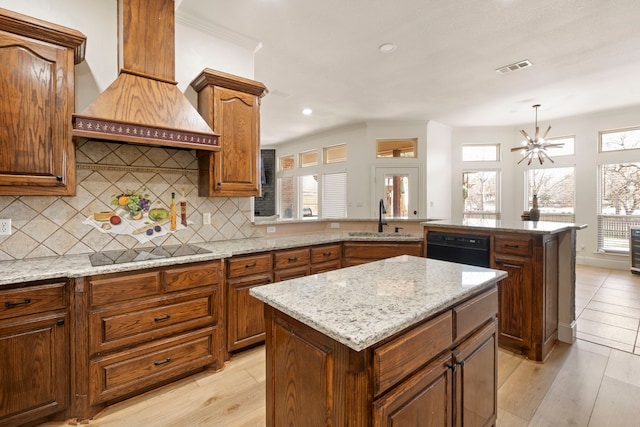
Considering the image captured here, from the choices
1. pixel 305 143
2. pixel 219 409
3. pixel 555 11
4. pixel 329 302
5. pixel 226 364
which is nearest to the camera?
pixel 329 302

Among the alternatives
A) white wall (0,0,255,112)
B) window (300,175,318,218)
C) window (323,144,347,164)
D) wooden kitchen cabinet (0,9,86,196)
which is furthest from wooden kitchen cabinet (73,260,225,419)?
window (300,175,318,218)

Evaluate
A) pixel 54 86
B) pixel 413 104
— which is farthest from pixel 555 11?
pixel 54 86

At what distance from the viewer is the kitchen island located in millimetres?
951

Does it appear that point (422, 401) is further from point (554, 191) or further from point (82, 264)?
point (554, 191)

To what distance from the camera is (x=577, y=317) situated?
3.40 meters

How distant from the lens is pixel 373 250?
344cm

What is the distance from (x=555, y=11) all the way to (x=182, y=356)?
4.18 m

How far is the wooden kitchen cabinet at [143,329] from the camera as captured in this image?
6.00 feet

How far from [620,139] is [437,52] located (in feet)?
16.5

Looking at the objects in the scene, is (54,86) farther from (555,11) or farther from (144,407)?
(555,11)

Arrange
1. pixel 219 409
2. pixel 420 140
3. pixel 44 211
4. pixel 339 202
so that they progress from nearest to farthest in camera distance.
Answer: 1. pixel 219 409
2. pixel 44 211
3. pixel 420 140
4. pixel 339 202

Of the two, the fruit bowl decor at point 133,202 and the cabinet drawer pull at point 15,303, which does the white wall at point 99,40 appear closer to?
the fruit bowl decor at point 133,202

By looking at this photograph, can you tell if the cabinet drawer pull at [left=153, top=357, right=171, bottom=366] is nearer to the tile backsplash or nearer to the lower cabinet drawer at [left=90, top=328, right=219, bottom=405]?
the lower cabinet drawer at [left=90, top=328, right=219, bottom=405]

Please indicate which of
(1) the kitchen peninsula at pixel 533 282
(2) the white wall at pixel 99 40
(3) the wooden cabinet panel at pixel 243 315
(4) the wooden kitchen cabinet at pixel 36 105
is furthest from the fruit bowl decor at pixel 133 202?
(1) the kitchen peninsula at pixel 533 282
